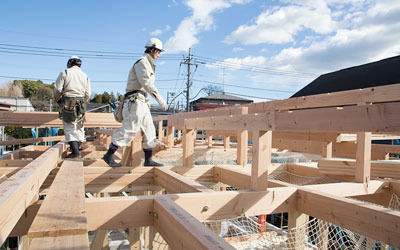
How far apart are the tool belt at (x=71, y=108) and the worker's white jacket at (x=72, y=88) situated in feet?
0.22

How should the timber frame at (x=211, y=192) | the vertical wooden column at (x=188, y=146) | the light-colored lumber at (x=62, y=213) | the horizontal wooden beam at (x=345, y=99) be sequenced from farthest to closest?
the vertical wooden column at (x=188, y=146)
the horizontal wooden beam at (x=345, y=99)
the timber frame at (x=211, y=192)
the light-colored lumber at (x=62, y=213)

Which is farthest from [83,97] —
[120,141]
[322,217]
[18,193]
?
[322,217]

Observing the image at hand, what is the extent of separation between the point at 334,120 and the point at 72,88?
3.76 m

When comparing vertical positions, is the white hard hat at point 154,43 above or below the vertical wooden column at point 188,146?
above

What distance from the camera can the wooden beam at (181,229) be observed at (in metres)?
1.20

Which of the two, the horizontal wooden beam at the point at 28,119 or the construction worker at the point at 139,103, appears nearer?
the construction worker at the point at 139,103

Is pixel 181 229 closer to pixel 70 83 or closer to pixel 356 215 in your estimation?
pixel 356 215

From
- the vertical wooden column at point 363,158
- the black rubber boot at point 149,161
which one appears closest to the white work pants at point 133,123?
the black rubber boot at point 149,161

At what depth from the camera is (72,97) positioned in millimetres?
4293

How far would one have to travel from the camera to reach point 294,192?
8.10ft

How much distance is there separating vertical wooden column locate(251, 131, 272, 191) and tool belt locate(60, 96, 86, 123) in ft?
10.0

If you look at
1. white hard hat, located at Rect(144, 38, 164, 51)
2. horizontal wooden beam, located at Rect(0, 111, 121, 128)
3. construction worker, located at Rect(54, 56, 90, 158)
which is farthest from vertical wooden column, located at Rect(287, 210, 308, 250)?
horizontal wooden beam, located at Rect(0, 111, 121, 128)

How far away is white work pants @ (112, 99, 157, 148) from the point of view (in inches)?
138

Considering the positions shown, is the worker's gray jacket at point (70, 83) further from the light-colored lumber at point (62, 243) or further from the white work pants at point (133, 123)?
the light-colored lumber at point (62, 243)
